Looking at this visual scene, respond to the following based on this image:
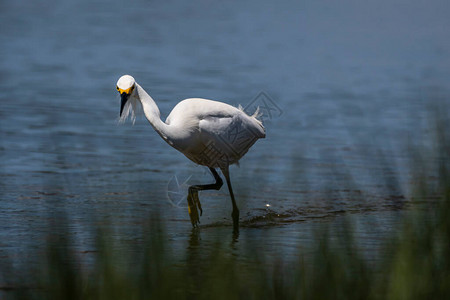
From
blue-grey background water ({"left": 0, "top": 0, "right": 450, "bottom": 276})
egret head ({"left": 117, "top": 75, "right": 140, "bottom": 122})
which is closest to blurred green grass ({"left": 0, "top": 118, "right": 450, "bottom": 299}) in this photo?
blue-grey background water ({"left": 0, "top": 0, "right": 450, "bottom": 276})

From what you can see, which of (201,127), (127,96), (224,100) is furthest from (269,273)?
(224,100)

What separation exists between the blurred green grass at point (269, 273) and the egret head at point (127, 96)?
271 cm

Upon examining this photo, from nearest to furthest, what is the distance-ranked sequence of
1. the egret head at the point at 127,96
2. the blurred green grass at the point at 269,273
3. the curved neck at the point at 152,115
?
the blurred green grass at the point at 269,273
the egret head at the point at 127,96
the curved neck at the point at 152,115

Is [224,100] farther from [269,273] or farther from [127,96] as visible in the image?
[269,273]

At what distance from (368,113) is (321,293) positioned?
29.6 feet

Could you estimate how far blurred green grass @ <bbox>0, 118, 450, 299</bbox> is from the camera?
3.60m

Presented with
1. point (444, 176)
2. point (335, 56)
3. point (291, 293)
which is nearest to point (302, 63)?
point (335, 56)

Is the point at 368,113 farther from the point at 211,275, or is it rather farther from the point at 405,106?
the point at 211,275

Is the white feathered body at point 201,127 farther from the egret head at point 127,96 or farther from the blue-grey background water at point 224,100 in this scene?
the blue-grey background water at point 224,100

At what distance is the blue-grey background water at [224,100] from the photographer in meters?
6.86

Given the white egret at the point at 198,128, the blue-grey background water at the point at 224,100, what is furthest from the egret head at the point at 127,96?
the blue-grey background water at the point at 224,100

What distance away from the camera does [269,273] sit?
429 cm

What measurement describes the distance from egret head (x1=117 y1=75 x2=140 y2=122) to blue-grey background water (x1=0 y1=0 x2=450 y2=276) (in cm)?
72

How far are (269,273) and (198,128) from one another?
3227mm
